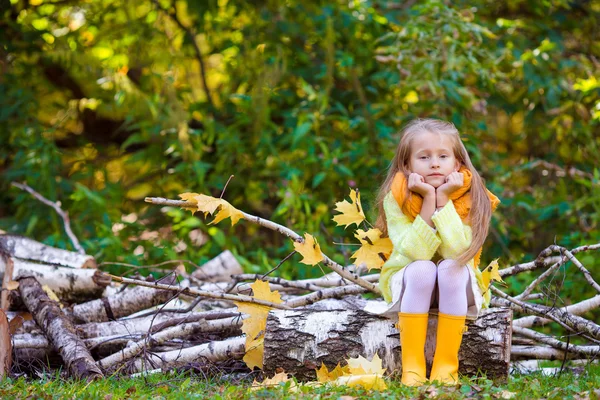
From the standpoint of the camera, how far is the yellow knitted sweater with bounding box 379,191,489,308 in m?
3.33

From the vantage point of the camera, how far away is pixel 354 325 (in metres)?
3.61

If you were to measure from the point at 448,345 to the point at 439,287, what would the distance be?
10.2 inches

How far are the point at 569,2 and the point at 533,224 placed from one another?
7.12ft

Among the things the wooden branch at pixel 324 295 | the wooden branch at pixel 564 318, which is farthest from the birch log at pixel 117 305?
the wooden branch at pixel 564 318

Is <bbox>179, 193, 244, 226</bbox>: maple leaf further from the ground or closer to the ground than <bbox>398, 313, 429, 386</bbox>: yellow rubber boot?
further from the ground

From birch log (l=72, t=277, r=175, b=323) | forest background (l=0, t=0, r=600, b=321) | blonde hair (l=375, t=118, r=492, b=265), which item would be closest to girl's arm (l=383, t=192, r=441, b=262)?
blonde hair (l=375, t=118, r=492, b=265)

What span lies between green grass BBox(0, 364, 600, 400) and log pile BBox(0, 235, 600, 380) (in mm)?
180

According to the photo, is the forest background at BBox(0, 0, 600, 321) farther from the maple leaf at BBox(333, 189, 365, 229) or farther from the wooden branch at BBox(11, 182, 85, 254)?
the maple leaf at BBox(333, 189, 365, 229)

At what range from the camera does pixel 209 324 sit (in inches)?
163

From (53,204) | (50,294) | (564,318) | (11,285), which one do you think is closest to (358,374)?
(564,318)

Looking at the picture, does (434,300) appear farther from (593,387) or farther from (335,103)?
(335,103)

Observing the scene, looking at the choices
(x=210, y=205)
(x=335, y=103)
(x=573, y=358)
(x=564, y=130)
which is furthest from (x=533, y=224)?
(x=210, y=205)

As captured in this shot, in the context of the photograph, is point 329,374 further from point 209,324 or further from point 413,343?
point 209,324

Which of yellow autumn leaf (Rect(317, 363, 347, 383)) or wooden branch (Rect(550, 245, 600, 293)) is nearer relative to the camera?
yellow autumn leaf (Rect(317, 363, 347, 383))
